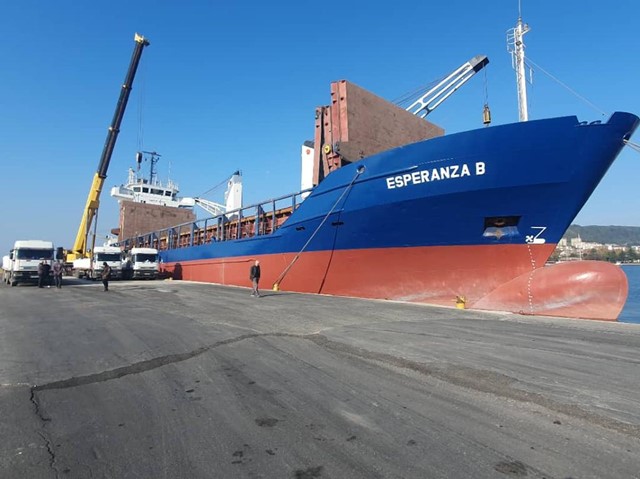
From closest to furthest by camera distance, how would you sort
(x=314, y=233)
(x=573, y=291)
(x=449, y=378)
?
(x=449, y=378), (x=573, y=291), (x=314, y=233)

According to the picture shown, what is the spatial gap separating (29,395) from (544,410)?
197 inches

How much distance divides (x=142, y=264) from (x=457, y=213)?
23.2 metres

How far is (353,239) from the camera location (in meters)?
13.4

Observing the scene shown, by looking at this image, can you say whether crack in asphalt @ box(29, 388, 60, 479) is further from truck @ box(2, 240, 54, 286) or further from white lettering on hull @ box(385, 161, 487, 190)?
truck @ box(2, 240, 54, 286)

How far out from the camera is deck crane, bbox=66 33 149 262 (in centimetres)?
2814

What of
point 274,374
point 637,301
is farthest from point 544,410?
point 637,301

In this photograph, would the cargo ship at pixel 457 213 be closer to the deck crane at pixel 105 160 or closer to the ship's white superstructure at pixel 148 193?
the deck crane at pixel 105 160

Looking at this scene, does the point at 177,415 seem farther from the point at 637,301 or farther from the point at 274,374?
the point at 637,301

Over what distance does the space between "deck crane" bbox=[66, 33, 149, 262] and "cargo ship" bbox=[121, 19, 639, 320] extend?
19274 millimetres

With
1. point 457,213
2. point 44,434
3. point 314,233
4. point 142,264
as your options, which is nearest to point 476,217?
point 457,213

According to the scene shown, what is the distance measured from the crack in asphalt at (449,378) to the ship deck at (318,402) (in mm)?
→ 26

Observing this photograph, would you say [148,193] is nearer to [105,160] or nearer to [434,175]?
[105,160]

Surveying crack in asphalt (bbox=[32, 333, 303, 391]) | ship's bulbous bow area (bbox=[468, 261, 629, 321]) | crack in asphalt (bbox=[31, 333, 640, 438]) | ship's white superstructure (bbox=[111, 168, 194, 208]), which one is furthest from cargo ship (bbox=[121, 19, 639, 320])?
ship's white superstructure (bbox=[111, 168, 194, 208])

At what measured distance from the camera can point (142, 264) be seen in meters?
27.7
